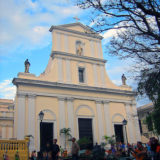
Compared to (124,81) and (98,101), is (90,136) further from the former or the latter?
(124,81)

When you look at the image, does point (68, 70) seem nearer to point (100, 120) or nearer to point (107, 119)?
point (100, 120)

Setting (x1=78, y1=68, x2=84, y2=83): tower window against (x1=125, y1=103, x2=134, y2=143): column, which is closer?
(x1=78, y1=68, x2=84, y2=83): tower window

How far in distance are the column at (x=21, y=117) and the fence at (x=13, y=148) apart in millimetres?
7013

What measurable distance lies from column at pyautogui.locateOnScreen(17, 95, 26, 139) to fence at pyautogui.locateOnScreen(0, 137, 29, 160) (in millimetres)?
7013

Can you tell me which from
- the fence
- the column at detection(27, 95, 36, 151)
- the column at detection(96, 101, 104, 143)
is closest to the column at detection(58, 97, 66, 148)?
the column at detection(27, 95, 36, 151)

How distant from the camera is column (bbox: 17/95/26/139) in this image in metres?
21.0

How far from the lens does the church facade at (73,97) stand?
22.3 metres

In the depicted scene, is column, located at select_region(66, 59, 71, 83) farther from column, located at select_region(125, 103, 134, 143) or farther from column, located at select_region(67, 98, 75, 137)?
column, located at select_region(125, 103, 134, 143)

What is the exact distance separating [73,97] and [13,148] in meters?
11.8

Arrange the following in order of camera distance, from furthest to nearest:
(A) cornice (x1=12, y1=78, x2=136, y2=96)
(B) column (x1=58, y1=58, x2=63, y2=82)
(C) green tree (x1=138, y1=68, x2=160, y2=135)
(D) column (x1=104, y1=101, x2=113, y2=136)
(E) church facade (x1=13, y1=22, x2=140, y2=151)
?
(D) column (x1=104, y1=101, x2=113, y2=136) → (B) column (x1=58, y1=58, x2=63, y2=82) → (A) cornice (x1=12, y1=78, x2=136, y2=96) → (E) church facade (x1=13, y1=22, x2=140, y2=151) → (C) green tree (x1=138, y1=68, x2=160, y2=135)

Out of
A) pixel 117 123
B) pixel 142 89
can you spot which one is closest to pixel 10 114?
pixel 117 123

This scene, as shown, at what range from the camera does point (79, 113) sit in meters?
24.9

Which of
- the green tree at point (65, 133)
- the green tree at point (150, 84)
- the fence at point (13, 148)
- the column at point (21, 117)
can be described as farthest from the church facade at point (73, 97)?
the green tree at point (150, 84)

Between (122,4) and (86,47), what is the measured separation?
18.9 meters
